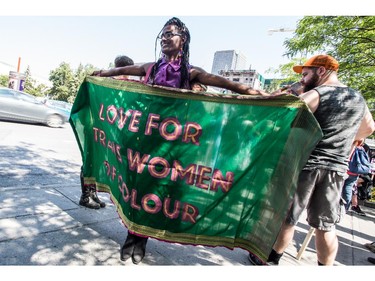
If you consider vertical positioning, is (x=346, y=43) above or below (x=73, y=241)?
above

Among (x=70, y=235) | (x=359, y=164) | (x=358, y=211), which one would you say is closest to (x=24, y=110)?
(x=70, y=235)

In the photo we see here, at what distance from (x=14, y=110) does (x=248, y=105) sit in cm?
1147

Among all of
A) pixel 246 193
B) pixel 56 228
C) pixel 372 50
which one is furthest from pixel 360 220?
pixel 56 228

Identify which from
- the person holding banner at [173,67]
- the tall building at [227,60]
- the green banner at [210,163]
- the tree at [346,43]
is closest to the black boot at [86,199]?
the green banner at [210,163]

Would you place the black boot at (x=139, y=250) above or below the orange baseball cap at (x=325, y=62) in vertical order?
below

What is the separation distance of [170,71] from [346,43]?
541 centimetres

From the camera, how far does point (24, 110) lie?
36.2ft

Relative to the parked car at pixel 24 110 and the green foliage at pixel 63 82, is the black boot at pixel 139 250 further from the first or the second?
the green foliage at pixel 63 82

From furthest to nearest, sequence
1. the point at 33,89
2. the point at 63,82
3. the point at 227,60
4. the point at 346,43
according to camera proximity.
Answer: the point at 227,60
the point at 33,89
the point at 63,82
the point at 346,43

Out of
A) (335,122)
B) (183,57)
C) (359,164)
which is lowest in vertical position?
(359,164)

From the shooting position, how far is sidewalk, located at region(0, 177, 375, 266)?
2281 millimetres

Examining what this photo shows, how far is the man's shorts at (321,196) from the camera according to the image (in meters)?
2.16

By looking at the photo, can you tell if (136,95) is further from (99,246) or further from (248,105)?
(99,246)

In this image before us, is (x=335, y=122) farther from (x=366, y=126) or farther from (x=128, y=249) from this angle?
(x=128, y=249)
